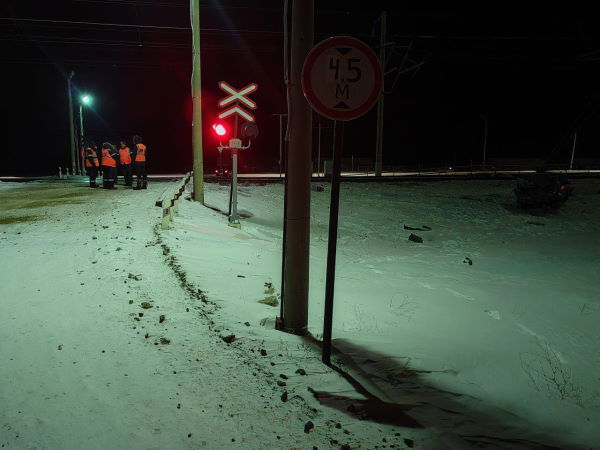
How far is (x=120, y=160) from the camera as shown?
17.5 metres

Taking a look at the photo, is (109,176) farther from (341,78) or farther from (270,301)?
(341,78)

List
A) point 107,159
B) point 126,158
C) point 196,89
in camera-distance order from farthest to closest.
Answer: point 126,158 → point 107,159 → point 196,89

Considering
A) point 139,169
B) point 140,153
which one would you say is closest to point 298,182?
point 140,153

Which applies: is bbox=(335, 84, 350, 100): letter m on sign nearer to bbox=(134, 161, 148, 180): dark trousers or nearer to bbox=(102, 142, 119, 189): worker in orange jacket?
bbox=(102, 142, 119, 189): worker in orange jacket

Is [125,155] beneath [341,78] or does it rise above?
beneath

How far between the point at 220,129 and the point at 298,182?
6.69 meters

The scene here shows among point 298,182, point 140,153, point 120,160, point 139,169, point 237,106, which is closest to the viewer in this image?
point 298,182

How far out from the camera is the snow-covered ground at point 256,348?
2.98 m

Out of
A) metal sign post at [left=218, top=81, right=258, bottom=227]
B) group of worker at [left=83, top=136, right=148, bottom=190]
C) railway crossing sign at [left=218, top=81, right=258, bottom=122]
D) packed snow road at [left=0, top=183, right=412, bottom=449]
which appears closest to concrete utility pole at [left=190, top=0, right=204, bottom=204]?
metal sign post at [left=218, top=81, right=258, bottom=227]

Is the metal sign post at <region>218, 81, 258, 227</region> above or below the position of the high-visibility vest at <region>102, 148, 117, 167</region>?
above

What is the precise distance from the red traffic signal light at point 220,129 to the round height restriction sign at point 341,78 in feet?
23.6

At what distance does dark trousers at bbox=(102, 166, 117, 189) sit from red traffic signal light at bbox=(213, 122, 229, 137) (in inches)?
314

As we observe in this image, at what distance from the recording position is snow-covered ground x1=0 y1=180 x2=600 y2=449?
298 centimetres

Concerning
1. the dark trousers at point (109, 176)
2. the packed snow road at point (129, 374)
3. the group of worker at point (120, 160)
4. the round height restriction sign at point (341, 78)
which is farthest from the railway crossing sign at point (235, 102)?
the dark trousers at point (109, 176)
